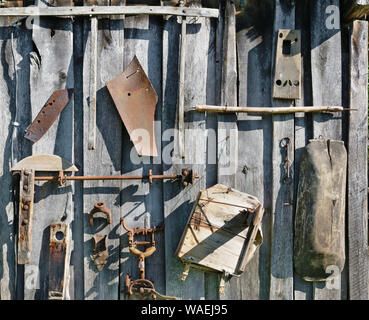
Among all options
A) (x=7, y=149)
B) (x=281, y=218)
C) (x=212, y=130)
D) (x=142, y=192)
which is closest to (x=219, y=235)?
(x=281, y=218)

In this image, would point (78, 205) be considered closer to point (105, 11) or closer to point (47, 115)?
point (47, 115)

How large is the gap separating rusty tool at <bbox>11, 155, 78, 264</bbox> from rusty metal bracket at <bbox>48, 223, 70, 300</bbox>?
0.52ft

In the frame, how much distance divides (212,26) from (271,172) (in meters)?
1.20

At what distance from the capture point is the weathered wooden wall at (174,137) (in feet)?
8.75

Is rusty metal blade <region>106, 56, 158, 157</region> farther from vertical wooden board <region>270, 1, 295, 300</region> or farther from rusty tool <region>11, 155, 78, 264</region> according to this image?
vertical wooden board <region>270, 1, 295, 300</region>

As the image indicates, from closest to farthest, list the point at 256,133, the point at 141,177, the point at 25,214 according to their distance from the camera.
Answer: the point at 25,214
the point at 141,177
the point at 256,133

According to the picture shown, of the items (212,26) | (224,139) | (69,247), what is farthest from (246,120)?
(69,247)

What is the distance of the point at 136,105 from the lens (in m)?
2.67

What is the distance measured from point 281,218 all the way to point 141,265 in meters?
1.09

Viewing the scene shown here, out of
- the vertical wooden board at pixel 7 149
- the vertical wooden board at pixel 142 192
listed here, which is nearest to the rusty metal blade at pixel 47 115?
the vertical wooden board at pixel 7 149

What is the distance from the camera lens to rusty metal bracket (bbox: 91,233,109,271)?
264cm

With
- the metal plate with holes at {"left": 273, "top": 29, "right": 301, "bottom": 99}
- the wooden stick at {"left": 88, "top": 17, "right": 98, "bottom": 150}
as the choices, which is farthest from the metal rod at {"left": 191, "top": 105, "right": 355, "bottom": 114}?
the wooden stick at {"left": 88, "top": 17, "right": 98, "bottom": 150}

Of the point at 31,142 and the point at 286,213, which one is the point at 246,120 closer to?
the point at 286,213

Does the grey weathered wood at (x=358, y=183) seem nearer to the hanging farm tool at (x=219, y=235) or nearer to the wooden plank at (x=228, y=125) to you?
the hanging farm tool at (x=219, y=235)
